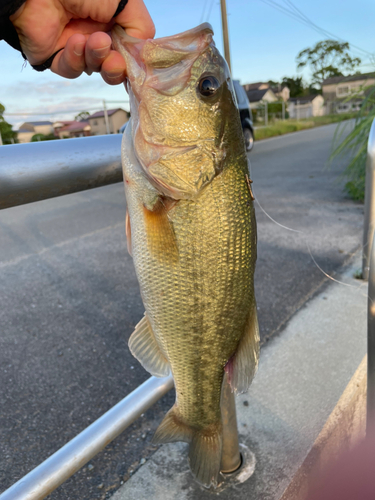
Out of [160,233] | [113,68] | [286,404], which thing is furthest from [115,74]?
[286,404]

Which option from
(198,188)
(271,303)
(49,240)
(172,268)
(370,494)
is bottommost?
(271,303)

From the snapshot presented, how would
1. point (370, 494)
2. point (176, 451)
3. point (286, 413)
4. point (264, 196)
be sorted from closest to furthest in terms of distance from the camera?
point (370, 494), point (176, 451), point (286, 413), point (264, 196)

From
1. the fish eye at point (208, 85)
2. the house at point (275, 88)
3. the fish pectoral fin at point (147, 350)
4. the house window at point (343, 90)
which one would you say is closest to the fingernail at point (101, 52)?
the fish eye at point (208, 85)

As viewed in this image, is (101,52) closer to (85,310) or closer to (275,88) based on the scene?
(85,310)

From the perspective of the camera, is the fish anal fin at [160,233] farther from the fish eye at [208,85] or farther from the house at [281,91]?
the house at [281,91]

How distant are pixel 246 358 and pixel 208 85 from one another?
2.72ft

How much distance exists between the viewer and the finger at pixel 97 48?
0.92m

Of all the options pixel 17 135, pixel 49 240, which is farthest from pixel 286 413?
pixel 17 135

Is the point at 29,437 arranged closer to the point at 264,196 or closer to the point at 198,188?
the point at 198,188

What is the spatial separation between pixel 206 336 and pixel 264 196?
5.87 metres

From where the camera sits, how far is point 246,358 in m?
1.22

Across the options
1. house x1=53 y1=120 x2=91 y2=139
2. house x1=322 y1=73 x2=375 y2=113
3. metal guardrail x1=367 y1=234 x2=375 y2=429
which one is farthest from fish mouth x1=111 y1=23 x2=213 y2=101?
house x1=53 y1=120 x2=91 y2=139

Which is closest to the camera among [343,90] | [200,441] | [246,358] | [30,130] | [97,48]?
[97,48]

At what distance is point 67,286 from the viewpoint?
3633 mm
